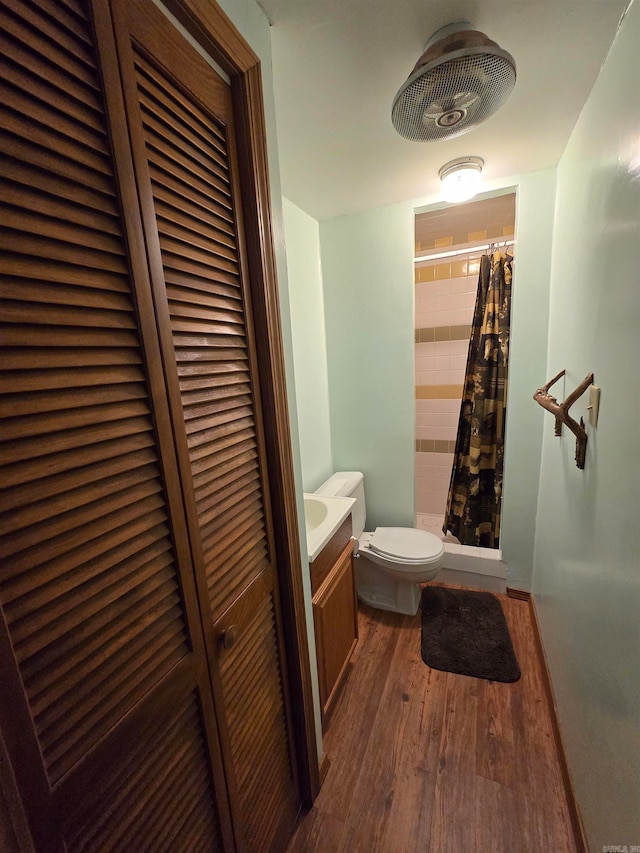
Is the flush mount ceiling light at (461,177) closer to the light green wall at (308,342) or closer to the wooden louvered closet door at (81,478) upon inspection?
the light green wall at (308,342)

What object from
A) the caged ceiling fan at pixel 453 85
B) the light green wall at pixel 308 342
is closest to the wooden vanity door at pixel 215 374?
the caged ceiling fan at pixel 453 85

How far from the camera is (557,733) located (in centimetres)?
134

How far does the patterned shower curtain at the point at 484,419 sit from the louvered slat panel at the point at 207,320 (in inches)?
71.3

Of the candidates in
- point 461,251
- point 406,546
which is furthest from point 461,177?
point 406,546

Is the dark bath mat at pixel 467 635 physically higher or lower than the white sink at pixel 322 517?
lower

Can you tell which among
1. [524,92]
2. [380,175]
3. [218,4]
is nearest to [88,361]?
[218,4]

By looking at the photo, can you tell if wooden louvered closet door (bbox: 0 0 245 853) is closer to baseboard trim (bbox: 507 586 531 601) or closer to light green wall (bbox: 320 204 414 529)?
light green wall (bbox: 320 204 414 529)

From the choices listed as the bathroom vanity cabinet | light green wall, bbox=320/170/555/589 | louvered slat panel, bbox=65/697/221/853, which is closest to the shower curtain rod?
light green wall, bbox=320/170/555/589

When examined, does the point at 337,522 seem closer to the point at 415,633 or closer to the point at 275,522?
the point at 275,522

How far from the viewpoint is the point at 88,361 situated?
511mm

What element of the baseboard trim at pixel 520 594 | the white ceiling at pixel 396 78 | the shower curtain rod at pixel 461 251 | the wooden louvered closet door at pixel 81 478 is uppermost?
the white ceiling at pixel 396 78

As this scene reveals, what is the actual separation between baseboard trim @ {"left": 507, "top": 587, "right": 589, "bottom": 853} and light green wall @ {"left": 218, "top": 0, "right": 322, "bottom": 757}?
82 cm

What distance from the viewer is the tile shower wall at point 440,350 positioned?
2664 mm

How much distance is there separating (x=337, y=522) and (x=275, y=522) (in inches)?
19.1
